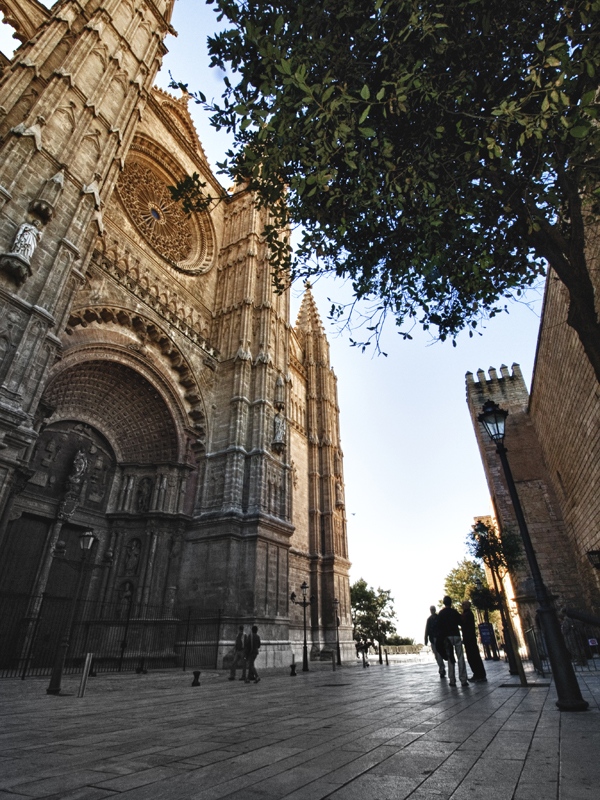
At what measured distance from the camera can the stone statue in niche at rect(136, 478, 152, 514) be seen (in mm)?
16188

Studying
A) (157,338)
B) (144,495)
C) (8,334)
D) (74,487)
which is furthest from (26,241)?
(144,495)

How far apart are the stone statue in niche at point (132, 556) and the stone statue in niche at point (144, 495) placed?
1.14 metres

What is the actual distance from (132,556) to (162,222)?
51.5ft

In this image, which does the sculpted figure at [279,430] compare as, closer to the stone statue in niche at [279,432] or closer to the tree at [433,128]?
the stone statue in niche at [279,432]

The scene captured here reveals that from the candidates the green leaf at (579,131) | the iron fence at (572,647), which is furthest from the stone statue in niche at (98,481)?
the green leaf at (579,131)

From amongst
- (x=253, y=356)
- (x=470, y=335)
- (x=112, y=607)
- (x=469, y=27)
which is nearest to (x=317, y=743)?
(x=470, y=335)

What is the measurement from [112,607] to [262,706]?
11.0m

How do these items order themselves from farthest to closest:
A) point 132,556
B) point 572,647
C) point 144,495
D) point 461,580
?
point 461,580, point 144,495, point 132,556, point 572,647

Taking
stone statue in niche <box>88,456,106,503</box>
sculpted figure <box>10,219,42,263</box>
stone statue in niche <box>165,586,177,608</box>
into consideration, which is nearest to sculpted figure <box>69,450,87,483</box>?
stone statue in niche <box>88,456,106,503</box>

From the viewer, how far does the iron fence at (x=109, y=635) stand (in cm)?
1142

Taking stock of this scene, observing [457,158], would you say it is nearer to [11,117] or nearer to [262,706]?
[262,706]

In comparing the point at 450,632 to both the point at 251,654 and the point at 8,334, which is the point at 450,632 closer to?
the point at 251,654

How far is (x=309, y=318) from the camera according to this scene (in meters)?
34.6

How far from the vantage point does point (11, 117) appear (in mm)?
12328
